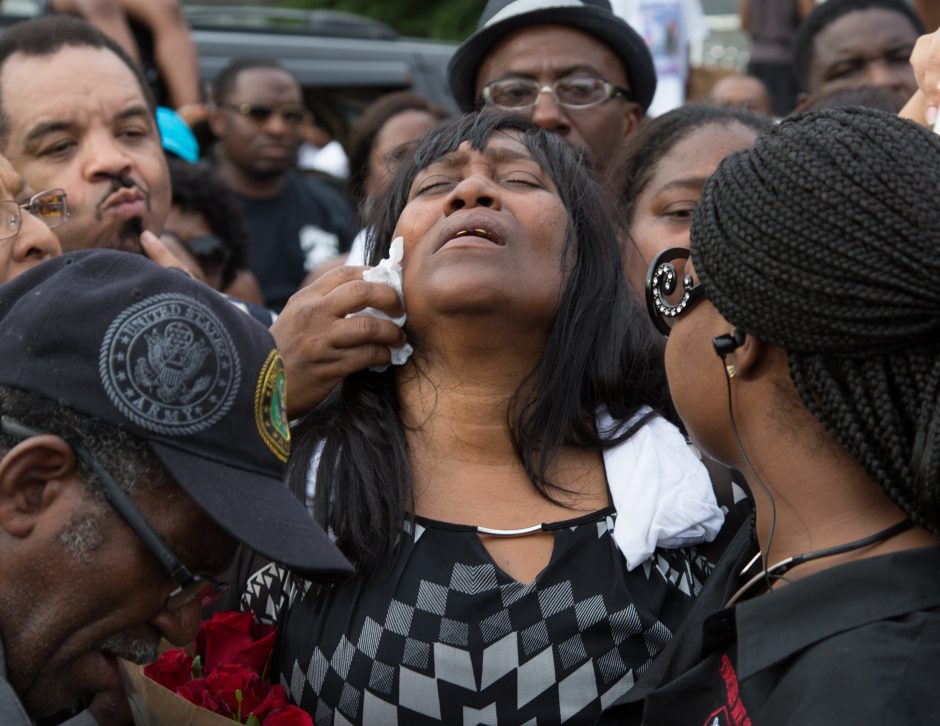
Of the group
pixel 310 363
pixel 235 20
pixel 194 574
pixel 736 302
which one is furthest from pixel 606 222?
pixel 235 20

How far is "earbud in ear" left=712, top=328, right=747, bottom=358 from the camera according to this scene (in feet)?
6.88

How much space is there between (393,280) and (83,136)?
1264 millimetres

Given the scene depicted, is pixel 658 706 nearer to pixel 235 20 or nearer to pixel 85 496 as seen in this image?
pixel 85 496

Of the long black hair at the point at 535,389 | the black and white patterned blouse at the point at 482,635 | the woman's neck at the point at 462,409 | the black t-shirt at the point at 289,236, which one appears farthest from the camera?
the black t-shirt at the point at 289,236

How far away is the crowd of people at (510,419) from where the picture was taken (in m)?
1.85

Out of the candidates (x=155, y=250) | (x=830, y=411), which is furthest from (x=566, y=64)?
(x=830, y=411)

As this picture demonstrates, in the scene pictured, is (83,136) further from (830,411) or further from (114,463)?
(830,411)

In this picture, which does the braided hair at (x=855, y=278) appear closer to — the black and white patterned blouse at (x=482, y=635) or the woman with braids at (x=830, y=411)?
the woman with braids at (x=830, y=411)

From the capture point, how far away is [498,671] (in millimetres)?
2496

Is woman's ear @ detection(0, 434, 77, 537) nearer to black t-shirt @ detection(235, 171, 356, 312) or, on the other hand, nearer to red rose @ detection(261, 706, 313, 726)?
red rose @ detection(261, 706, 313, 726)

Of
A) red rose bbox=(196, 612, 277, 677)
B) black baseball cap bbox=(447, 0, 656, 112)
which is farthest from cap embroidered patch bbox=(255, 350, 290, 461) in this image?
black baseball cap bbox=(447, 0, 656, 112)

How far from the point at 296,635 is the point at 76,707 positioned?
0.66m

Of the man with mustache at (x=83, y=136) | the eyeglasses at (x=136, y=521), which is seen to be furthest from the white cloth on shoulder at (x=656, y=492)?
the man with mustache at (x=83, y=136)

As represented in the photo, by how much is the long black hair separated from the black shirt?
2.37ft
